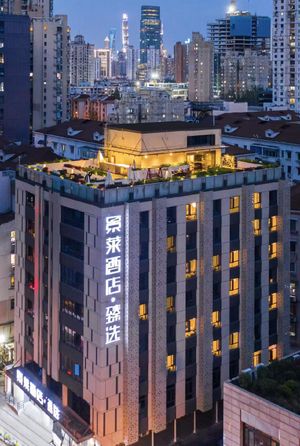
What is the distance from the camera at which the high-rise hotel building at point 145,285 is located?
45594mm

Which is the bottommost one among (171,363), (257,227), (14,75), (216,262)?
(171,363)

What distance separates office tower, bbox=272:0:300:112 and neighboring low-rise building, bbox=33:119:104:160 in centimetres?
8880

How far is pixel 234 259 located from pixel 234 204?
3.87 metres

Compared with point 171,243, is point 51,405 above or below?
below

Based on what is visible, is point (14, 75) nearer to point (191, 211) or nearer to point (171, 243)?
point (191, 211)

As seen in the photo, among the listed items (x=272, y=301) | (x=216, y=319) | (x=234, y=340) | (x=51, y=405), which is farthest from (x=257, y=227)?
(x=51, y=405)

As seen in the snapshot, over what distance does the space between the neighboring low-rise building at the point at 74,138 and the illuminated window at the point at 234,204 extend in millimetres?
54618

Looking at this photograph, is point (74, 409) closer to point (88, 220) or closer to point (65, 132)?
point (88, 220)

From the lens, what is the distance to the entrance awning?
4656cm

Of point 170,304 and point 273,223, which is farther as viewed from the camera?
point 273,223

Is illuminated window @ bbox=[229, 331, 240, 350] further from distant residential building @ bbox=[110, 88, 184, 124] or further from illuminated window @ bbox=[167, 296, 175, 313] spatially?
distant residential building @ bbox=[110, 88, 184, 124]

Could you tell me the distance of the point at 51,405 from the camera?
1971 inches

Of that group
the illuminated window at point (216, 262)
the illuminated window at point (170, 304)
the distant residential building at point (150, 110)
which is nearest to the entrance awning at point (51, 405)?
the illuminated window at point (170, 304)

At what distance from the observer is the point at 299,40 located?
188625 millimetres
